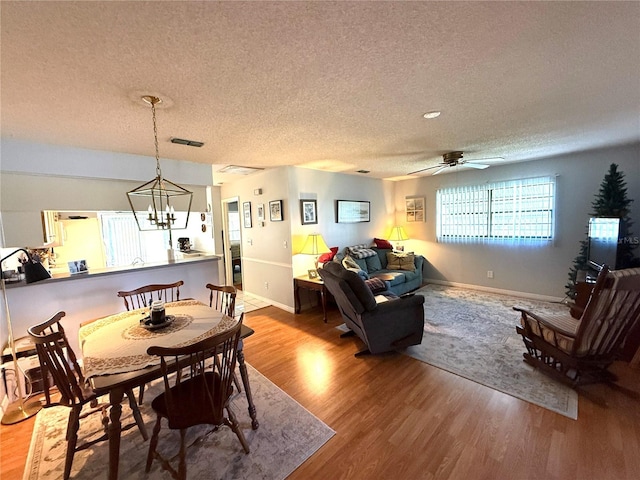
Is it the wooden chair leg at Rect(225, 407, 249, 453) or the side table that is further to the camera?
the side table

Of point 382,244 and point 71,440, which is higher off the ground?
point 382,244

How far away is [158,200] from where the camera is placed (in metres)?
3.51

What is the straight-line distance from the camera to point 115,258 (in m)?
4.84

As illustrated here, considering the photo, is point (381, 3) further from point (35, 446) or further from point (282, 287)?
point (282, 287)

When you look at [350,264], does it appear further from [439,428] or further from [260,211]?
[439,428]

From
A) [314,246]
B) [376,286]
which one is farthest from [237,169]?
[376,286]

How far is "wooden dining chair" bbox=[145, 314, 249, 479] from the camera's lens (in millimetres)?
1462

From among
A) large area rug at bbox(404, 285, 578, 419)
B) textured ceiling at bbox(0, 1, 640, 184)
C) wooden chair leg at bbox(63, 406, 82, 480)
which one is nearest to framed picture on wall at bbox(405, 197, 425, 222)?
large area rug at bbox(404, 285, 578, 419)

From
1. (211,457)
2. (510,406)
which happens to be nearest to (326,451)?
A: (211,457)

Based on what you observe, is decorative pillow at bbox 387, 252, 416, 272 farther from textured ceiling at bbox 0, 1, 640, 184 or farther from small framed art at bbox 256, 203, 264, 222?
textured ceiling at bbox 0, 1, 640, 184

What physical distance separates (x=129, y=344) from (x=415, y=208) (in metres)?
5.69

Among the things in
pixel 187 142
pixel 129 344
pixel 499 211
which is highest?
pixel 187 142

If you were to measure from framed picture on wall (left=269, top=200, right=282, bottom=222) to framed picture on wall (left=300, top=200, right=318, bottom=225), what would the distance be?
1.18 ft

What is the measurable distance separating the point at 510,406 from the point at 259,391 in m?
2.09
